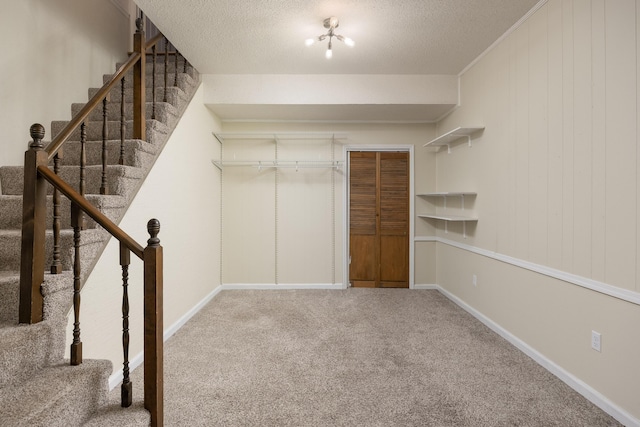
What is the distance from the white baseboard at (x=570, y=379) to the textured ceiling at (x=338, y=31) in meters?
2.66

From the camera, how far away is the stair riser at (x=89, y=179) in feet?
7.18

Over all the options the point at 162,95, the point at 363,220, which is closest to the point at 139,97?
the point at 162,95

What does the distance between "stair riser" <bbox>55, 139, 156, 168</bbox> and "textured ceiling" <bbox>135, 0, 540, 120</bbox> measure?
1.10 m

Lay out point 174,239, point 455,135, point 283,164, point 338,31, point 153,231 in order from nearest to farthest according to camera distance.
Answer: point 153,231 → point 338,31 → point 174,239 → point 455,135 → point 283,164

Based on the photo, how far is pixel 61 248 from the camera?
179 cm

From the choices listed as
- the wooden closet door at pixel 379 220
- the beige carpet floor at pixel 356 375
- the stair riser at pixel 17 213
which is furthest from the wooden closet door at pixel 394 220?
the stair riser at pixel 17 213

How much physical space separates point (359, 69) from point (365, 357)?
2972 mm

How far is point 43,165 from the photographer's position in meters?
1.54

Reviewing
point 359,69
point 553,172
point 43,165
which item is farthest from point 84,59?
point 553,172

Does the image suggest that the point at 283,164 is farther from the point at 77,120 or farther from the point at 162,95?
the point at 77,120

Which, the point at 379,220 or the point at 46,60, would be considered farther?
the point at 379,220

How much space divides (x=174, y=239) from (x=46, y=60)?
1.80 meters

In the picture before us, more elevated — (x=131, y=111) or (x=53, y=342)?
(x=131, y=111)

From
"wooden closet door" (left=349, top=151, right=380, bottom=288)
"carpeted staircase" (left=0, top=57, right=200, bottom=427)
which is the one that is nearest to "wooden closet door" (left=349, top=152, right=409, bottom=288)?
"wooden closet door" (left=349, top=151, right=380, bottom=288)
